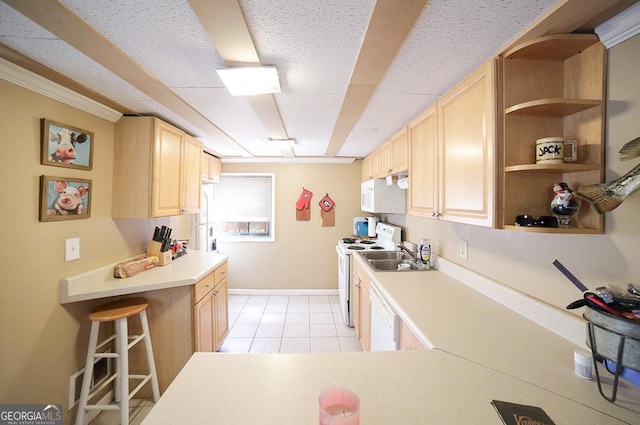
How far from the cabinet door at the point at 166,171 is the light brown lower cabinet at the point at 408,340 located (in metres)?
2.08

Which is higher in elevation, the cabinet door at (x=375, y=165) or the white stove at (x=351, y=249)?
the cabinet door at (x=375, y=165)

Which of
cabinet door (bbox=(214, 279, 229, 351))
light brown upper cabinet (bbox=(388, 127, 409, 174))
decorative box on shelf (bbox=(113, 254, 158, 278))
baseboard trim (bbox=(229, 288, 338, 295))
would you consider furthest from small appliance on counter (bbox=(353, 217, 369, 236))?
decorative box on shelf (bbox=(113, 254, 158, 278))

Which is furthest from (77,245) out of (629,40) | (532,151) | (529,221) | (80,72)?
(629,40)

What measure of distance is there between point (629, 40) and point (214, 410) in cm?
192

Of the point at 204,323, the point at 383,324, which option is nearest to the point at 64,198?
the point at 204,323

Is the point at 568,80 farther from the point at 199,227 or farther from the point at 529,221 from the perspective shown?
the point at 199,227

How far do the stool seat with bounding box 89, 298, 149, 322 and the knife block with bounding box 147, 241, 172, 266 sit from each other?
1.53 ft

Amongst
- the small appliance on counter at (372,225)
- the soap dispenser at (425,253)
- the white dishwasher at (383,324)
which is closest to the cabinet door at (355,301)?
the white dishwasher at (383,324)

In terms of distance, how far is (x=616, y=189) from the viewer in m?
0.81

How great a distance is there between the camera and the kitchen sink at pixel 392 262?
2.15 meters

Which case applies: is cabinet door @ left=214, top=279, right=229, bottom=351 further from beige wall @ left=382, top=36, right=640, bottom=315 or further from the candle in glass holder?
beige wall @ left=382, top=36, right=640, bottom=315

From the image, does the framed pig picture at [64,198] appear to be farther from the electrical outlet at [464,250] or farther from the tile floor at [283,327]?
the electrical outlet at [464,250]

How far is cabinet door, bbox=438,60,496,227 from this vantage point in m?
1.10

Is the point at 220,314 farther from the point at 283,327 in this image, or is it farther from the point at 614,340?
the point at 614,340
